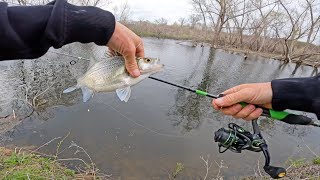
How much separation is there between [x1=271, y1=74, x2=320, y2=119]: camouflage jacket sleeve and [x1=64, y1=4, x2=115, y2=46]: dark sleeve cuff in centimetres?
152

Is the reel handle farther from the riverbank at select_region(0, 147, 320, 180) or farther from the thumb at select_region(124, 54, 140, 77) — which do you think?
the riverbank at select_region(0, 147, 320, 180)

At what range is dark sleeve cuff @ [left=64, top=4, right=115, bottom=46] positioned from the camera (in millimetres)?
1617

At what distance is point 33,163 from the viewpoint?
526 centimetres

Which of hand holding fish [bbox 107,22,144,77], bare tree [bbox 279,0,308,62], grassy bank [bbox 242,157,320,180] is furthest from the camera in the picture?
bare tree [bbox 279,0,308,62]

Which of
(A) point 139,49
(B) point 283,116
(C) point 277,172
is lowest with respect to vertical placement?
(C) point 277,172

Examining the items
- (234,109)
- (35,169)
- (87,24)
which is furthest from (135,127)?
(87,24)

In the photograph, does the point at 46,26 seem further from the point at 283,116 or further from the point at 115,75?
the point at 283,116

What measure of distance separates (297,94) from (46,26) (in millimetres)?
2046

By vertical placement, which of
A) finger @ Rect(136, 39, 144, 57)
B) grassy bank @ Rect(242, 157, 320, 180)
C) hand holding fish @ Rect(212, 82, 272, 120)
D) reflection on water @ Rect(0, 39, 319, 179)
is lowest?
reflection on water @ Rect(0, 39, 319, 179)

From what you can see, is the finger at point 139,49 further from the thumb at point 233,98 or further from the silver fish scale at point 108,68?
the thumb at point 233,98

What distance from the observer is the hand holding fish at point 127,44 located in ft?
5.83

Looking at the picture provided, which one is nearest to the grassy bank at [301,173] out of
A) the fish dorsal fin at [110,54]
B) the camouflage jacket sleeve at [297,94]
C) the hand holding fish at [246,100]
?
the camouflage jacket sleeve at [297,94]

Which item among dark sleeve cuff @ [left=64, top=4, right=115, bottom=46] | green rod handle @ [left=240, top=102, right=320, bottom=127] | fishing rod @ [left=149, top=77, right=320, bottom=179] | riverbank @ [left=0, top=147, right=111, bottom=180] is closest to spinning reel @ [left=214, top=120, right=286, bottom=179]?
fishing rod @ [left=149, top=77, right=320, bottom=179]

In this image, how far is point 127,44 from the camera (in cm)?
181
